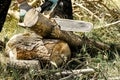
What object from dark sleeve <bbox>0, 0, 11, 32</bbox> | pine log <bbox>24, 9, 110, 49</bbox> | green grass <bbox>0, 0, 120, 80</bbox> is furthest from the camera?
dark sleeve <bbox>0, 0, 11, 32</bbox>

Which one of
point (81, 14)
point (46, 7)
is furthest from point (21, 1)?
point (81, 14)

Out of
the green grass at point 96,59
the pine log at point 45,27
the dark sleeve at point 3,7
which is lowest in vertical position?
the green grass at point 96,59

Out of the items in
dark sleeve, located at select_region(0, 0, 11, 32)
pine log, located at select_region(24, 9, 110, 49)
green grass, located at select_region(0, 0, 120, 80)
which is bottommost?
green grass, located at select_region(0, 0, 120, 80)

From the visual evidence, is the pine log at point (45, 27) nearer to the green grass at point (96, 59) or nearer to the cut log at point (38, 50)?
the cut log at point (38, 50)

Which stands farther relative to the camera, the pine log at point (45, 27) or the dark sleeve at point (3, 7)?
the dark sleeve at point (3, 7)

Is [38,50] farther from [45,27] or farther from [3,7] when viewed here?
[3,7]

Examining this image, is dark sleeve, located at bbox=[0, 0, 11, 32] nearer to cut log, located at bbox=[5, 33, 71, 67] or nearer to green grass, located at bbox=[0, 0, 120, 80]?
cut log, located at bbox=[5, 33, 71, 67]

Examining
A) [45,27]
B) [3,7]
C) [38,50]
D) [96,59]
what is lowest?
[96,59]

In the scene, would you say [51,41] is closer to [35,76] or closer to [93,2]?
[35,76]

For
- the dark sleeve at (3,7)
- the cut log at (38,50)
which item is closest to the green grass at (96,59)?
the cut log at (38,50)

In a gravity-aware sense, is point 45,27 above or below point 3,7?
below

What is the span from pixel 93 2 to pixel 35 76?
2071 millimetres

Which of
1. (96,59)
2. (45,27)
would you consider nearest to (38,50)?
(45,27)

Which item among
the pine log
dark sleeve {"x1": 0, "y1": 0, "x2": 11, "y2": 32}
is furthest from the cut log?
dark sleeve {"x1": 0, "y1": 0, "x2": 11, "y2": 32}
